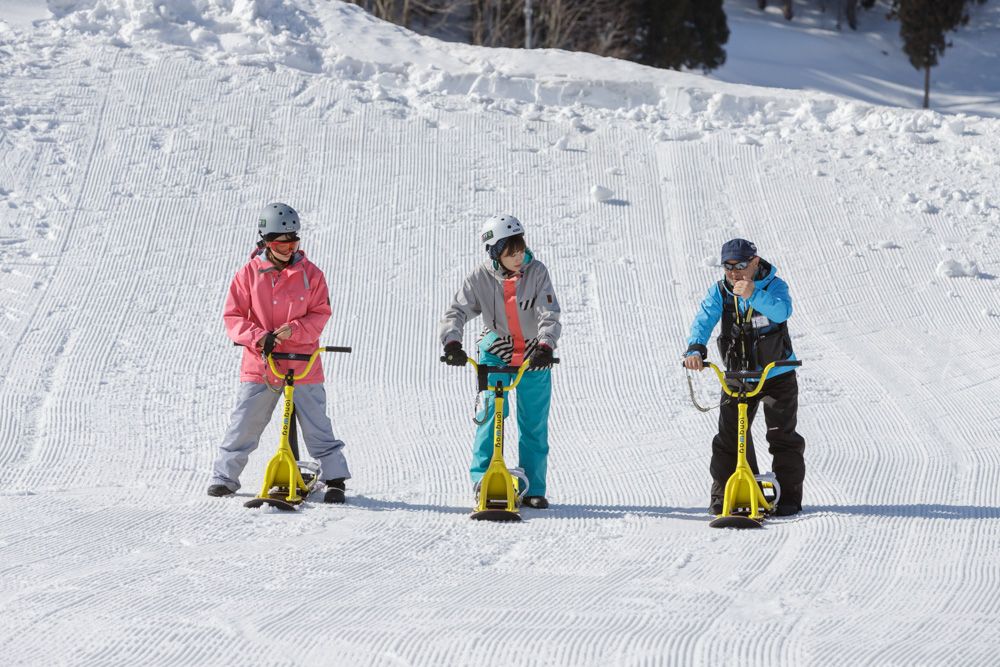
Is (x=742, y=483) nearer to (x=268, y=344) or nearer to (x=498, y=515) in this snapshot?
(x=498, y=515)

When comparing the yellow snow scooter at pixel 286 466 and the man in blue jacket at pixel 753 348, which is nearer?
→ the man in blue jacket at pixel 753 348

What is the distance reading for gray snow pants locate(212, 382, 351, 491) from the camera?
6719mm

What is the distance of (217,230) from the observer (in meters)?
12.7

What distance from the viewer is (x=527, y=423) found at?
6613 mm

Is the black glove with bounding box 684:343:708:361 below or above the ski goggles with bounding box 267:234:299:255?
below

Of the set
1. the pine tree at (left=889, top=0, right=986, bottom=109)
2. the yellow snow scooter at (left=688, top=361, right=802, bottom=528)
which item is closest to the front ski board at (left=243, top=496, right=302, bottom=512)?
the yellow snow scooter at (left=688, top=361, right=802, bottom=528)

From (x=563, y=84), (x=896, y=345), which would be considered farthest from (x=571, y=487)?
(x=563, y=84)

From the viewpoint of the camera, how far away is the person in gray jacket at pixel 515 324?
6.34 m

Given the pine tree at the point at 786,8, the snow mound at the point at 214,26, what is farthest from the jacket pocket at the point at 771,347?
the pine tree at the point at 786,8

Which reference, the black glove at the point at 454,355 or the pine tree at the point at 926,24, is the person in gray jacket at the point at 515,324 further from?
the pine tree at the point at 926,24

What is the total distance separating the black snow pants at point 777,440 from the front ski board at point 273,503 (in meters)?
2.06

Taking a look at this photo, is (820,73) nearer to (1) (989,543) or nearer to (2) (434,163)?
(2) (434,163)

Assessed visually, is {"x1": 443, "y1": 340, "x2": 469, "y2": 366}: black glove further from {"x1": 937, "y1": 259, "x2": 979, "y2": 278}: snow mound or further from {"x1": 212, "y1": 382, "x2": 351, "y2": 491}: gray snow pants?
{"x1": 937, "y1": 259, "x2": 979, "y2": 278}: snow mound

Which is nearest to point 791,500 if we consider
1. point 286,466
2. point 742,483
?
point 742,483
